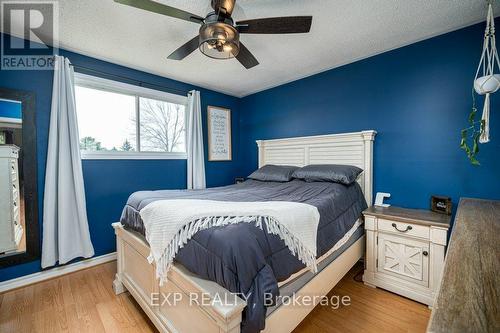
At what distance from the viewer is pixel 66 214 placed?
2.24 m

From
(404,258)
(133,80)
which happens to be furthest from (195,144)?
(404,258)

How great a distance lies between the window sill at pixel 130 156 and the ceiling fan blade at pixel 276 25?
6.87 feet

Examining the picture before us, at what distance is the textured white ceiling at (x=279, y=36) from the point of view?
5.65 ft

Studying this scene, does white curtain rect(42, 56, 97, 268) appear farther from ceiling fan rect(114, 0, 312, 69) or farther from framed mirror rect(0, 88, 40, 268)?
ceiling fan rect(114, 0, 312, 69)

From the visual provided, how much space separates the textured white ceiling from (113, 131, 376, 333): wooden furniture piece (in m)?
1.00

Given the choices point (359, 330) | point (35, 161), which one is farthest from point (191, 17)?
point (359, 330)

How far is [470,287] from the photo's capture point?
0.49m

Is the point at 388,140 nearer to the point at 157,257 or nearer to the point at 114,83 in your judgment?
the point at 157,257

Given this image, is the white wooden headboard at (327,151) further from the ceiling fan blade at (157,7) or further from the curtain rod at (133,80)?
the ceiling fan blade at (157,7)

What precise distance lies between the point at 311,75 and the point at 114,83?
2.64 m

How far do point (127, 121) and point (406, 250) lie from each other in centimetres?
348

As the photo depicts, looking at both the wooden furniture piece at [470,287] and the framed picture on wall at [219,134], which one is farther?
the framed picture on wall at [219,134]

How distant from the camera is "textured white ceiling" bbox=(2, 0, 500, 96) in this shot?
1.72 meters

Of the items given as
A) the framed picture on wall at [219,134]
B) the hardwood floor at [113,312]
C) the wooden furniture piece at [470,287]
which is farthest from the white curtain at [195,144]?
the wooden furniture piece at [470,287]
